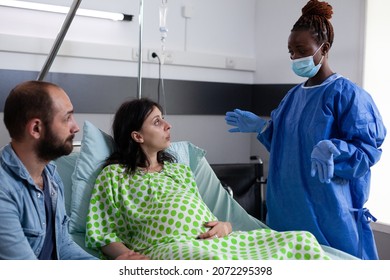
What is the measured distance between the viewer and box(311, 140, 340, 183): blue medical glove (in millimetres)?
1891

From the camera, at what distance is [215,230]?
77.8 inches

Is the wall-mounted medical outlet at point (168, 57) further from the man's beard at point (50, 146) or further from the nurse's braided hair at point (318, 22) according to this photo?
the man's beard at point (50, 146)

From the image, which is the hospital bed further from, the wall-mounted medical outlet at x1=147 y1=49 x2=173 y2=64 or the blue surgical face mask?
the wall-mounted medical outlet at x1=147 y1=49 x2=173 y2=64

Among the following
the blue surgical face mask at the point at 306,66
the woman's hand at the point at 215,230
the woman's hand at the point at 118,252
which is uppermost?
the blue surgical face mask at the point at 306,66

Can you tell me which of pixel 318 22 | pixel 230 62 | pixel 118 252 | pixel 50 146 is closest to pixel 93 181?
pixel 118 252

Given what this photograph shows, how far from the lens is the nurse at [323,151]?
77.6 inches

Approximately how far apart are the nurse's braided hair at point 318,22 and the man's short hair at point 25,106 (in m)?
1.06

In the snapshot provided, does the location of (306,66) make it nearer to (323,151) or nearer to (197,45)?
(323,151)

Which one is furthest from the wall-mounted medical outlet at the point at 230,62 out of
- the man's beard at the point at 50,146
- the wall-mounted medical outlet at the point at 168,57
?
the man's beard at the point at 50,146

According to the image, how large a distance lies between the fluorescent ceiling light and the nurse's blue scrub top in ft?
5.34

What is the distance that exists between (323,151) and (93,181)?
92cm

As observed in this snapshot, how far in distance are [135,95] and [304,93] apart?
165 centimetres

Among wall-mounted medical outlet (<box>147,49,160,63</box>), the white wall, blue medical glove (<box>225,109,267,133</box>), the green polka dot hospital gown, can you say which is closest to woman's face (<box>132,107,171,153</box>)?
the green polka dot hospital gown

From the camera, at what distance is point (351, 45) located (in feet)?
11.1
